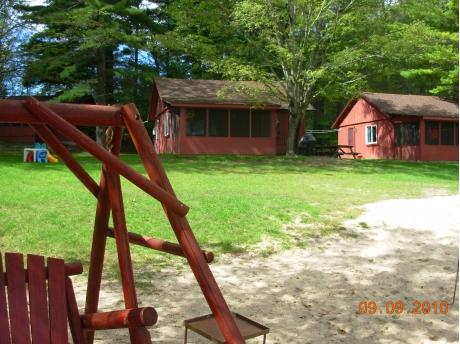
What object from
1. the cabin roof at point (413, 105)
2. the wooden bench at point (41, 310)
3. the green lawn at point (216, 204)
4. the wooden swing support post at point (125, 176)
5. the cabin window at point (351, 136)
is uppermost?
the cabin roof at point (413, 105)

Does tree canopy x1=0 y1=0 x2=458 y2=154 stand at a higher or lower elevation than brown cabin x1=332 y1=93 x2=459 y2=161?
higher

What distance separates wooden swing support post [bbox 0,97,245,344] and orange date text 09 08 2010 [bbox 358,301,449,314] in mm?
2983

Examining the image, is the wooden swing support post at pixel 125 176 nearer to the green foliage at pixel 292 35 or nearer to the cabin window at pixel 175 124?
the green foliage at pixel 292 35

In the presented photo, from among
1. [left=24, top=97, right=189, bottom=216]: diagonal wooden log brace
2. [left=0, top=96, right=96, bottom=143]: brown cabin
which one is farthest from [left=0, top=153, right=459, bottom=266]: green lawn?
[left=0, top=96, right=96, bottom=143]: brown cabin

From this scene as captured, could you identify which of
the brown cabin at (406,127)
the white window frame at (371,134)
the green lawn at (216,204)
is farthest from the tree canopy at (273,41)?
the green lawn at (216,204)

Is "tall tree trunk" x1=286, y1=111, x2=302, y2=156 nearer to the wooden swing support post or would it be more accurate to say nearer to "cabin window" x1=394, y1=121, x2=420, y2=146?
"cabin window" x1=394, y1=121, x2=420, y2=146

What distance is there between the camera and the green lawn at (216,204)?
7227mm

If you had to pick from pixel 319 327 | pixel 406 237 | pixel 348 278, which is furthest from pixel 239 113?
pixel 319 327

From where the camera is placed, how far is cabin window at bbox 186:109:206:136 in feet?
75.5

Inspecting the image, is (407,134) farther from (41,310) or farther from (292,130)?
(41,310)

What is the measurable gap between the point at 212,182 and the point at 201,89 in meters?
12.4

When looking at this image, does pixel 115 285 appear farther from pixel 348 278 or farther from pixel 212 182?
pixel 212 182

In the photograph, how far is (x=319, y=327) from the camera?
4.53 meters

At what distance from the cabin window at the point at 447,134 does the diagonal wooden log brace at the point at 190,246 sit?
2638 cm
